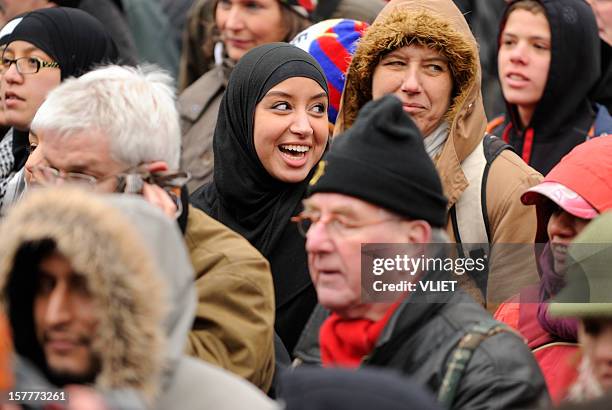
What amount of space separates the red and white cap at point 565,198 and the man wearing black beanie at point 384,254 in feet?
2.86

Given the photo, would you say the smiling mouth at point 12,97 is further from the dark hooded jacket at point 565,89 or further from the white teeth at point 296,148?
the dark hooded jacket at point 565,89

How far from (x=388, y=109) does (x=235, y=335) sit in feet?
3.12

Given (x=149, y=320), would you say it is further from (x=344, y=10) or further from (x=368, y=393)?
(x=344, y=10)

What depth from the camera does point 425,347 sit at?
406 cm

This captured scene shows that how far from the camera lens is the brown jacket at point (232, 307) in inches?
179

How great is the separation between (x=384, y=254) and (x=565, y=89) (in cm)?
331

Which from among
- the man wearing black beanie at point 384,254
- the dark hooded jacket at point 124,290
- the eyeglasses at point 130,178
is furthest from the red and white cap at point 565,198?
the dark hooded jacket at point 124,290

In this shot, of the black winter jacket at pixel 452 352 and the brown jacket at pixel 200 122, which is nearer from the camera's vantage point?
the black winter jacket at pixel 452 352

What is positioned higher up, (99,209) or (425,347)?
(99,209)

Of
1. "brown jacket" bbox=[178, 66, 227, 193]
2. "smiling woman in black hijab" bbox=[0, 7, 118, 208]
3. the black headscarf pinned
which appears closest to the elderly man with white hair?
"smiling woman in black hijab" bbox=[0, 7, 118, 208]

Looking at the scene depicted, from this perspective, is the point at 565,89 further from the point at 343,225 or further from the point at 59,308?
the point at 59,308

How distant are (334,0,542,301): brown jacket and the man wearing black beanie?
131cm

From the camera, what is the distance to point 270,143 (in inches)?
233

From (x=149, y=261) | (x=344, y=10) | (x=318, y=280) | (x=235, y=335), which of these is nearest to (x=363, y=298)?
(x=318, y=280)
